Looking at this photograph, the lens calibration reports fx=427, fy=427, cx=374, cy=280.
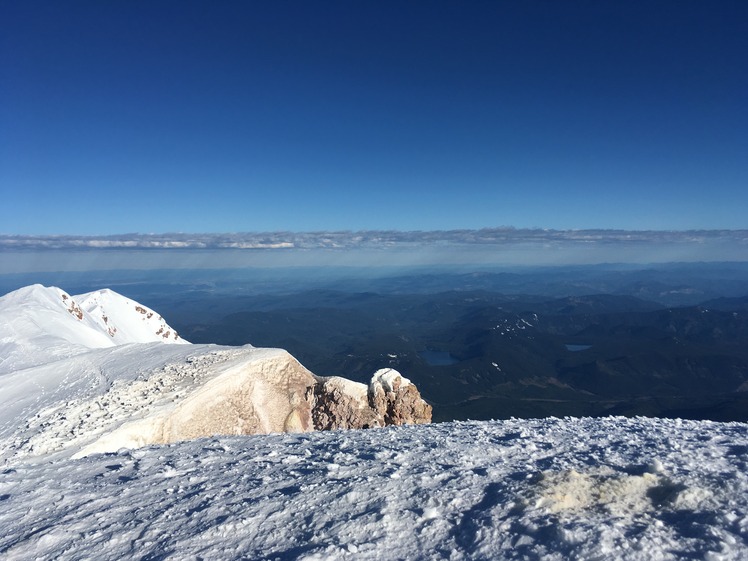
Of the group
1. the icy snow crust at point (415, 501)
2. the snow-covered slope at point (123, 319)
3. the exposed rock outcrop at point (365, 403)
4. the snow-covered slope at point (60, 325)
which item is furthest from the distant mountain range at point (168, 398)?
the snow-covered slope at point (123, 319)

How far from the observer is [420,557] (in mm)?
5445

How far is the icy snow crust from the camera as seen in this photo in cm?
550

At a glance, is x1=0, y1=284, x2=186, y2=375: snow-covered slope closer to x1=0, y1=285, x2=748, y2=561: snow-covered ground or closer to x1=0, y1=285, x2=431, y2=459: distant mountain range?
x1=0, y1=285, x2=431, y2=459: distant mountain range

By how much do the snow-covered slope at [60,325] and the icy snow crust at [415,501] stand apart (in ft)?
83.1

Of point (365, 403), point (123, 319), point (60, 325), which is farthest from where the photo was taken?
point (123, 319)

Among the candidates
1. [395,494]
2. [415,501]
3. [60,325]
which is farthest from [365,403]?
[60,325]

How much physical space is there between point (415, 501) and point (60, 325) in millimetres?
45007

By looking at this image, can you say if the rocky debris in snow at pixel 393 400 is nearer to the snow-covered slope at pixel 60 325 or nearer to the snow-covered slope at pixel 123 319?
the snow-covered slope at pixel 60 325

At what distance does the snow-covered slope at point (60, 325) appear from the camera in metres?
31.3

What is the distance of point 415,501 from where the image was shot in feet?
22.7

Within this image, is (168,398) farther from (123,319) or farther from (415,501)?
(123,319)

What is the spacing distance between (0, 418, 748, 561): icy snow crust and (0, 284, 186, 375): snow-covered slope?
25.3m

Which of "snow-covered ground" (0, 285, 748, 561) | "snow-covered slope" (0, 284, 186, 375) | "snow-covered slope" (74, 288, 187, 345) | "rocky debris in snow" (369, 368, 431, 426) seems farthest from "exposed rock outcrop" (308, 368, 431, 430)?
"snow-covered slope" (74, 288, 187, 345)

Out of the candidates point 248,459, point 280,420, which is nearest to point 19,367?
point 280,420
